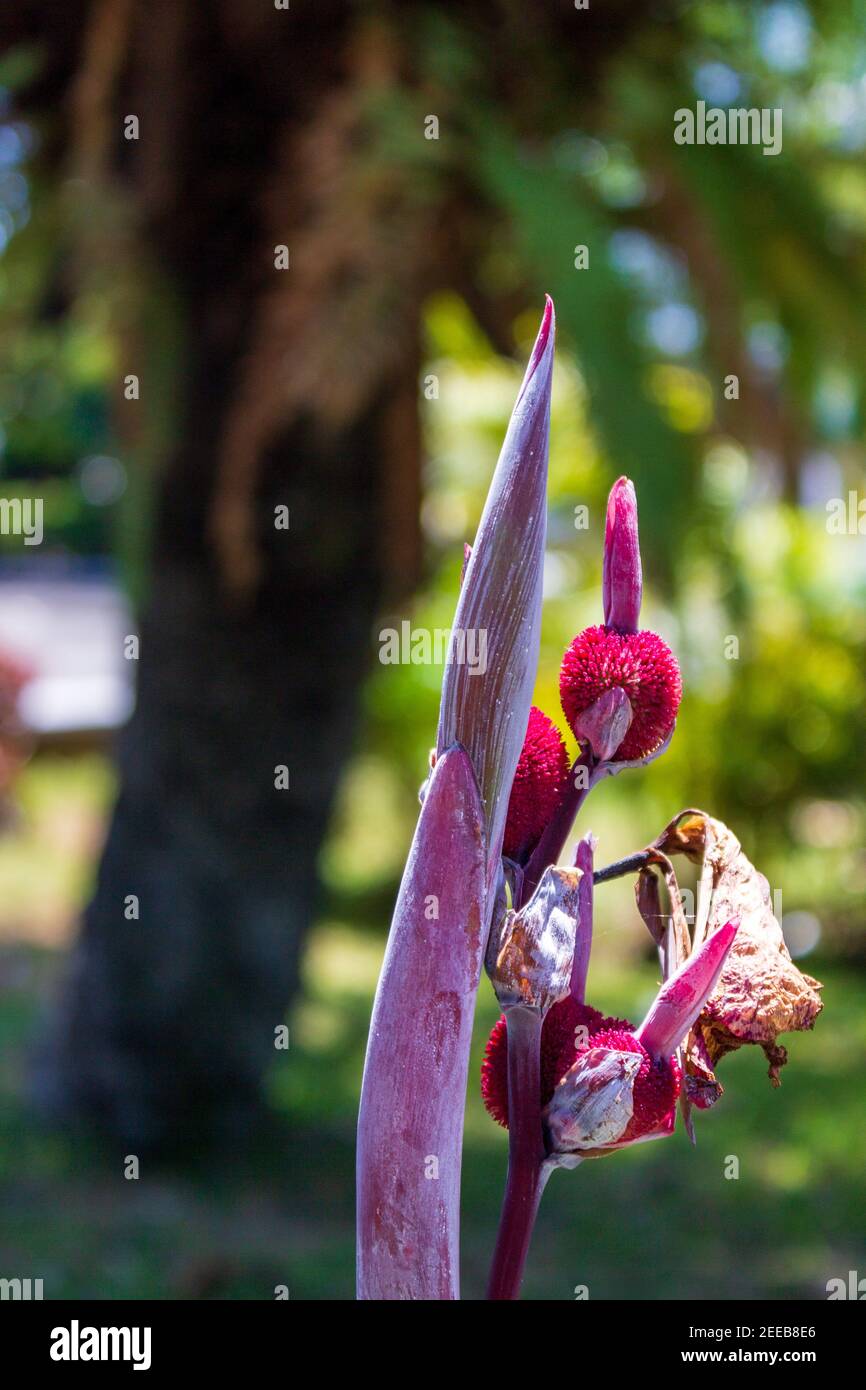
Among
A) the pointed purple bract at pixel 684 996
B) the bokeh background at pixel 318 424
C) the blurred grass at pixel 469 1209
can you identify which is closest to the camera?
the pointed purple bract at pixel 684 996

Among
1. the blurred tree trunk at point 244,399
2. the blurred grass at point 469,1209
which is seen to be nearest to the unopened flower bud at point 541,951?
the blurred tree trunk at point 244,399

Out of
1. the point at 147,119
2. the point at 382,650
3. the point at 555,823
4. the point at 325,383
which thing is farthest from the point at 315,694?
the point at 555,823

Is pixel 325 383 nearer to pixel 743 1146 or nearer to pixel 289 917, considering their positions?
pixel 289 917

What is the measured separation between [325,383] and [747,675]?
2.95 m

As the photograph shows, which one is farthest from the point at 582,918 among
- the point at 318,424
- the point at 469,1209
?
the point at 469,1209

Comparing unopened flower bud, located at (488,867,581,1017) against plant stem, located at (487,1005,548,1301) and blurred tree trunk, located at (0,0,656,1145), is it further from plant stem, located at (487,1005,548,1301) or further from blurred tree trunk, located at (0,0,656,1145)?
blurred tree trunk, located at (0,0,656,1145)

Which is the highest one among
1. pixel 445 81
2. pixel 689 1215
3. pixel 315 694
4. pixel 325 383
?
pixel 445 81

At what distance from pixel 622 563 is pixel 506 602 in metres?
0.05

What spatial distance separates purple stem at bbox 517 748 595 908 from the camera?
512mm

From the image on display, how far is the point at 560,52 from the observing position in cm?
298

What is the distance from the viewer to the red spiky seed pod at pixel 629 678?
0.51 metres

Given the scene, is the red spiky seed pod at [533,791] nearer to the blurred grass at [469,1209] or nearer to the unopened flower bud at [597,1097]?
the unopened flower bud at [597,1097]

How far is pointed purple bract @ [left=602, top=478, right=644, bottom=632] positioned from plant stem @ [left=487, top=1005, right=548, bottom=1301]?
14cm

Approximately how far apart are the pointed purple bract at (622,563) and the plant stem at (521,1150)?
143mm
